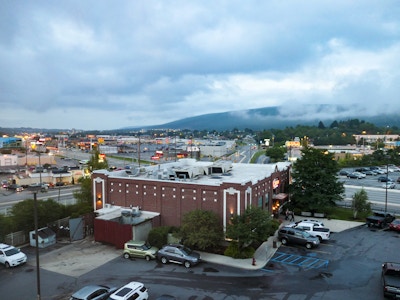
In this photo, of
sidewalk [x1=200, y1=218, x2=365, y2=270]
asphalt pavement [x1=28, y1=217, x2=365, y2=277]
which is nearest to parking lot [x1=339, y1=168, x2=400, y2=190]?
sidewalk [x1=200, y1=218, x2=365, y2=270]

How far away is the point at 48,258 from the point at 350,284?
87.4 feet

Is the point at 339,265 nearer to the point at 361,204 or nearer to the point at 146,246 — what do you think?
the point at 146,246

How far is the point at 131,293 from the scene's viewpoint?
20.0 metres

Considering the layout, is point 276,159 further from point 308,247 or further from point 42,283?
point 42,283

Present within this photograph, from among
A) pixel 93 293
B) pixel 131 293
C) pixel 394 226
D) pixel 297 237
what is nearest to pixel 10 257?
pixel 93 293

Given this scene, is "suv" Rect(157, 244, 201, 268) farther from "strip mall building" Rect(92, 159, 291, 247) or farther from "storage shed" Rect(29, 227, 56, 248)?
"storage shed" Rect(29, 227, 56, 248)

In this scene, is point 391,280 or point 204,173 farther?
point 204,173

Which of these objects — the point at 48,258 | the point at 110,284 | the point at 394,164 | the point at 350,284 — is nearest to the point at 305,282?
the point at 350,284

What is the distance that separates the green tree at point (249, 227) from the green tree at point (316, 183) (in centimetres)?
1691

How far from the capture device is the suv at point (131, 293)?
777 inches

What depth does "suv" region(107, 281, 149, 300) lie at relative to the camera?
1973 cm

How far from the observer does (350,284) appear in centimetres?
2389

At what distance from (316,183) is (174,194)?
2110 cm

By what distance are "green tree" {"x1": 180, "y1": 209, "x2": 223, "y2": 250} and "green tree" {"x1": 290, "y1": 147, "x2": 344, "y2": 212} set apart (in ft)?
60.7
